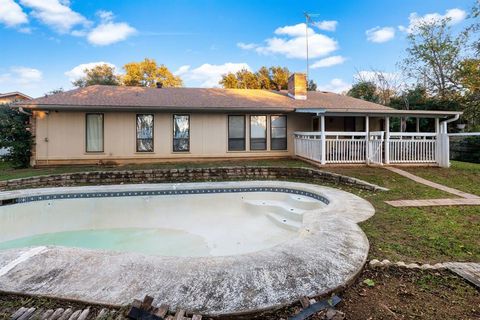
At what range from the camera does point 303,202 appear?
7395 millimetres

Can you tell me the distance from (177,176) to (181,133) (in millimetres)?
3692

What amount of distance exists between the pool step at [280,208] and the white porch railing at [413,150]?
6317mm

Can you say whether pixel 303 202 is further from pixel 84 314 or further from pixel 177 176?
pixel 84 314

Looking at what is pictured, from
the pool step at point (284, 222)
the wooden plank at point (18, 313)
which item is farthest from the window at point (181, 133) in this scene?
the wooden plank at point (18, 313)

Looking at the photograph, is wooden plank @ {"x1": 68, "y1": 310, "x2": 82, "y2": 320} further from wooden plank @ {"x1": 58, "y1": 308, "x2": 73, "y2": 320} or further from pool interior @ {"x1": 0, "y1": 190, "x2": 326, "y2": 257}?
pool interior @ {"x1": 0, "y1": 190, "x2": 326, "y2": 257}

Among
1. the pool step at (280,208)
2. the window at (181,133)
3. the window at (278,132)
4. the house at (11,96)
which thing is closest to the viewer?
the pool step at (280,208)

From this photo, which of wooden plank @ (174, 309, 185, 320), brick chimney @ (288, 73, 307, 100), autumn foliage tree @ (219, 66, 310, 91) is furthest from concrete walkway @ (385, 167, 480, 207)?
autumn foliage tree @ (219, 66, 310, 91)

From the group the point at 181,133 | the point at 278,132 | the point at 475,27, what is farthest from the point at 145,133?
the point at 475,27

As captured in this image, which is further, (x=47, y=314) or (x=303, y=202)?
(x=303, y=202)

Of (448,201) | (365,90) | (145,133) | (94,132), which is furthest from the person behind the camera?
(365,90)

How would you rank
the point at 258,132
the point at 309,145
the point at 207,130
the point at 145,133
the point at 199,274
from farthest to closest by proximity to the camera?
the point at 258,132
the point at 207,130
the point at 145,133
the point at 309,145
the point at 199,274

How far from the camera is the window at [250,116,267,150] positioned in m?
14.0

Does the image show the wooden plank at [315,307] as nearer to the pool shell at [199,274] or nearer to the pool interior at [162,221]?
the pool shell at [199,274]

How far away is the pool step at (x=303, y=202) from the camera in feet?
23.5
